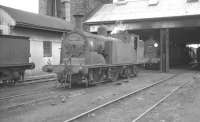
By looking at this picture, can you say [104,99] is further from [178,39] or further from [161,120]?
[178,39]

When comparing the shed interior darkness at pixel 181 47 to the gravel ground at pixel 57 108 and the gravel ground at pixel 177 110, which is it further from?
the gravel ground at pixel 57 108

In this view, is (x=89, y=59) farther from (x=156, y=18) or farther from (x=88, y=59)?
(x=156, y=18)

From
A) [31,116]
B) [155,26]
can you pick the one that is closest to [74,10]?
[155,26]

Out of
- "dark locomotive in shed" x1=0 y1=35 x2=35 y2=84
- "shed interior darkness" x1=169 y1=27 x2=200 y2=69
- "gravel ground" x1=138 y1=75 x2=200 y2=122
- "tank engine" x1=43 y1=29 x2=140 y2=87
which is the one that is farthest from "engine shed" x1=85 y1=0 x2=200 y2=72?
"gravel ground" x1=138 y1=75 x2=200 y2=122

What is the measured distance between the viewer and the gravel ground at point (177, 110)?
6.69 metres

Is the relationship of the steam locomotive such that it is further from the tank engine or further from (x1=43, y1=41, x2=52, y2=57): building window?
(x1=43, y1=41, x2=52, y2=57): building window

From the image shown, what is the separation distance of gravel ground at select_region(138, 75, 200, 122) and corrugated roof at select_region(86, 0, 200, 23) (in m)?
13.1

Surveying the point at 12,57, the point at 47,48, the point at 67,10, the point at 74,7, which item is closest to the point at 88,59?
the point at 12,57

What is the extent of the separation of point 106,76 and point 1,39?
5612 mm

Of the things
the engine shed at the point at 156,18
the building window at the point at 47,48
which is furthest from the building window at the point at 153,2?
the building window at the point at 47,48

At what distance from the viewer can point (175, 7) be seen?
2380 cm

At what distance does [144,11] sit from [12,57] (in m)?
15.7

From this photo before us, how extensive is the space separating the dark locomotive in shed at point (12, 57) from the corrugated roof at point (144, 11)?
11.8 metres

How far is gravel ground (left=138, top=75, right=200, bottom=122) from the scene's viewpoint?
6695 mm
